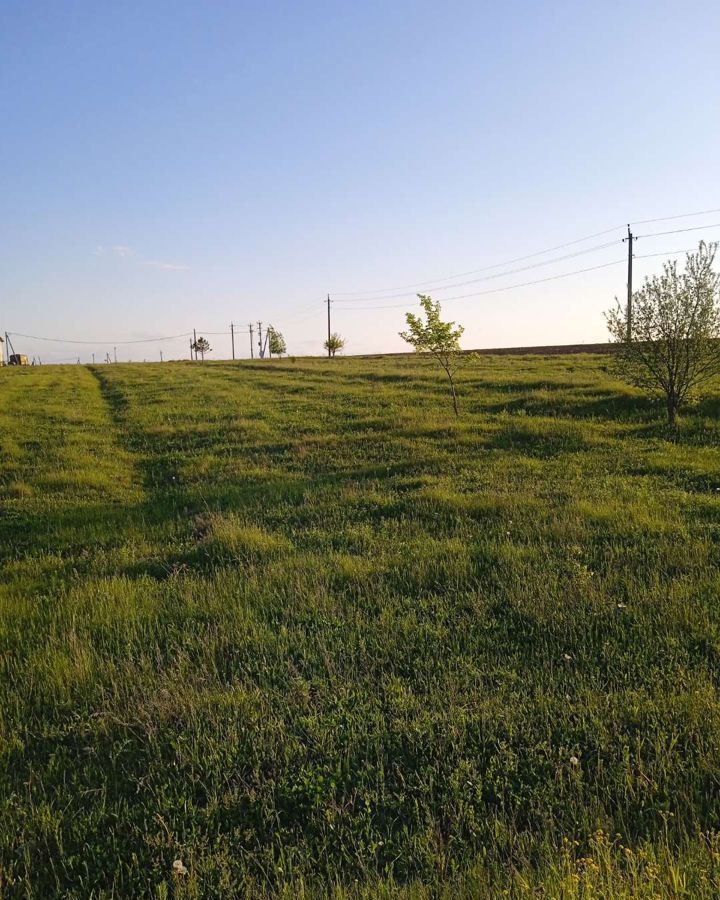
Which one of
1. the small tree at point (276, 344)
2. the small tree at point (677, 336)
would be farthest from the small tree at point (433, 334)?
the small tree at point (276, 344)

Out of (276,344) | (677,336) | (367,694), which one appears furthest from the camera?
(276,344)

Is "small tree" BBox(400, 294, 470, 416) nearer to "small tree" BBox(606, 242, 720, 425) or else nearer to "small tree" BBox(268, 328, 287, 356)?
"small tree" BBox(606, 242, 720, 425)

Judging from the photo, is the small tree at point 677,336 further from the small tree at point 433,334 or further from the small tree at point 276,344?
the small tree at point 276,344

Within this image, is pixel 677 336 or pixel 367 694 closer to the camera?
pixel 367 694

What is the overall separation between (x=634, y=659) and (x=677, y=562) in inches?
83.1

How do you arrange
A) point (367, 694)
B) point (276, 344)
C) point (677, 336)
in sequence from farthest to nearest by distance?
point (276, 344) < point (677, 336) < point (367, 694)

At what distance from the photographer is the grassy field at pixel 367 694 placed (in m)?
2.66

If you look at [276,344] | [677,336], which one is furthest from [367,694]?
[276,344]

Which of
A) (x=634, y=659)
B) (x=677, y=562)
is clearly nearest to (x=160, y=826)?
(x=634, y=659)

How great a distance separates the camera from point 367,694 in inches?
150

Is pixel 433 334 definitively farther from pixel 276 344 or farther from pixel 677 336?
pixel 276 344

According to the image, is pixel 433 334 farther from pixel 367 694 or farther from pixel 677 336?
pixel 367 694

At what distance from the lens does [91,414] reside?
22.0m

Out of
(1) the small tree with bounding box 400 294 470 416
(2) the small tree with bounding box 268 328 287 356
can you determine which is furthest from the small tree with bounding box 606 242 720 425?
(2) the small tree with bounding box 268 328 287 356
